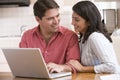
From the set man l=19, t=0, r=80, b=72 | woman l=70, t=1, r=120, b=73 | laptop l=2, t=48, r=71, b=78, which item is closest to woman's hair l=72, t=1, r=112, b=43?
woman l=70, t=1, r=120, b=73

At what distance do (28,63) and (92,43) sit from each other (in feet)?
1.57

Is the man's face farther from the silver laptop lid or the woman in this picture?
the silver laptop lid

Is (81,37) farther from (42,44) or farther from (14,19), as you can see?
(14,19)

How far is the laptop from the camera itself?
150 centimetres

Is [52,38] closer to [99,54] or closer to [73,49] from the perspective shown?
[73,49]

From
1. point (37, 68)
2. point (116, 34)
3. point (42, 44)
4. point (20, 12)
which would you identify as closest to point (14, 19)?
point (20, 12)

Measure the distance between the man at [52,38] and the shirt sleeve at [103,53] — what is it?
0.16 meters

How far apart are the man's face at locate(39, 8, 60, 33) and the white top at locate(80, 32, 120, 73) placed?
0.81 feet

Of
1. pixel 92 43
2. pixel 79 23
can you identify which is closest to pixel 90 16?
pixel 79 23

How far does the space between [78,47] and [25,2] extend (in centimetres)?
159

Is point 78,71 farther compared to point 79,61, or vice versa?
point 79,61

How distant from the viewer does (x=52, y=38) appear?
2018 millimetres

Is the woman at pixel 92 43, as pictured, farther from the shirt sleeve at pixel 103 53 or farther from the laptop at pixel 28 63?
the laptop at pixel 28 63

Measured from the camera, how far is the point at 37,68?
A: 5.10 ft
